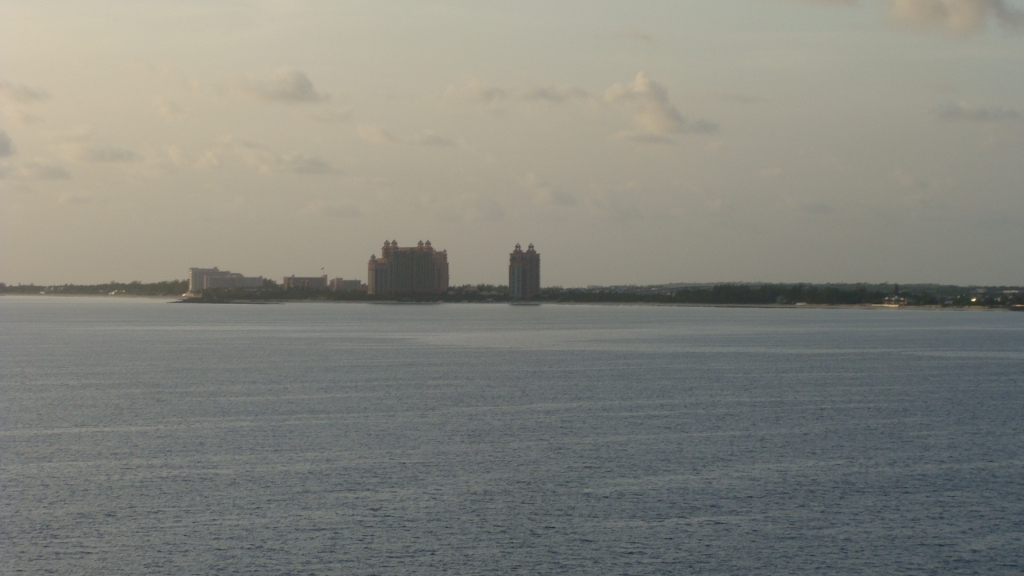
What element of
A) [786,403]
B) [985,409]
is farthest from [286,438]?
[985,409]

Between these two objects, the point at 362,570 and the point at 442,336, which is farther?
the point at 442,336

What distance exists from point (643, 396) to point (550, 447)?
16.5 m

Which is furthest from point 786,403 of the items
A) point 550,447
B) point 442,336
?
point 442,336

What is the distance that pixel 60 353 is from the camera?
8350 centimetres

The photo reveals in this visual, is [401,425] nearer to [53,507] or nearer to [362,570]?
[53,507]

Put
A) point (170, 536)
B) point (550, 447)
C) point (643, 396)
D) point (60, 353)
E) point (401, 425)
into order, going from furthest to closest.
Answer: point (60, 353)
point (643, 396)
point (401, 425)
point (550, 447)
point (170, 536)

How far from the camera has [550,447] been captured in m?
36.5

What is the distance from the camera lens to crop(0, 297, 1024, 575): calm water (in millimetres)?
23438

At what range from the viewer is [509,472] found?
32.0 metres

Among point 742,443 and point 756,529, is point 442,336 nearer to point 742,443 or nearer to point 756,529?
point 742,443

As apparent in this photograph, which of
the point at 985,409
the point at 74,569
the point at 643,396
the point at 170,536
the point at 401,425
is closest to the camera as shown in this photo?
the point at 74,569

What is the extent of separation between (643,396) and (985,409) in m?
15.6

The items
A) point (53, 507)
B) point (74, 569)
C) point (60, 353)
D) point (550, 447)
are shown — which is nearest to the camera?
point (74, 569)

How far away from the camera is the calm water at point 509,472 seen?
23438 mm
